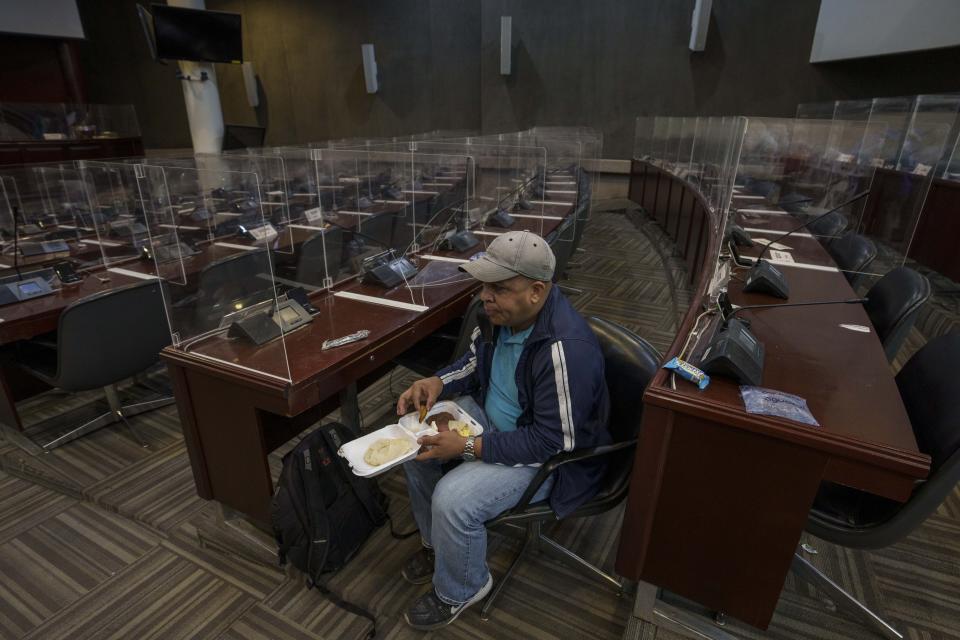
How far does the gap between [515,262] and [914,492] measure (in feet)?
3.34

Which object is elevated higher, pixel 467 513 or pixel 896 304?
pixel 896 304

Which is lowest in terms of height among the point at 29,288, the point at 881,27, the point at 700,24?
the point at 29,288

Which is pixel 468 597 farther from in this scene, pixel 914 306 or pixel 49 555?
pixel 914 306

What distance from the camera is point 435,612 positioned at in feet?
4.71

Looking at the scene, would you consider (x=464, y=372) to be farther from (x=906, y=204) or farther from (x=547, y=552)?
(x=906, y=204)

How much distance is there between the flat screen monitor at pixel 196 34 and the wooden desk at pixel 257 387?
673 centimetres

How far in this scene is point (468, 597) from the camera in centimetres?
141

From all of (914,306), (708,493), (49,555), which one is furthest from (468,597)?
(914,306)

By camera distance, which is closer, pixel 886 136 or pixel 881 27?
pixel 886 136

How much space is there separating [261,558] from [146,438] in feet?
3.71

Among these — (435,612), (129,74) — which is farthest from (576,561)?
(129,74)

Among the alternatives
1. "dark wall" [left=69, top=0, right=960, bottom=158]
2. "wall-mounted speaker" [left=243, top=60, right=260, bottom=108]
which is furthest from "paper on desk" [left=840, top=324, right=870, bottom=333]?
"wall-mounted speaker" [left=243, top=60, right=260, bottom=108]

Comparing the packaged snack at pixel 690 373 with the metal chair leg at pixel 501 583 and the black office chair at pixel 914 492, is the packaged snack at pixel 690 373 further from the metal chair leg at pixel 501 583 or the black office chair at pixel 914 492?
the metal chair leg at pixel 501 583

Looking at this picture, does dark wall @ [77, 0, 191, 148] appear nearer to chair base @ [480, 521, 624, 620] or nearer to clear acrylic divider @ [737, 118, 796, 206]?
clear acrylic divider @ [737, 118, 796, 206]
